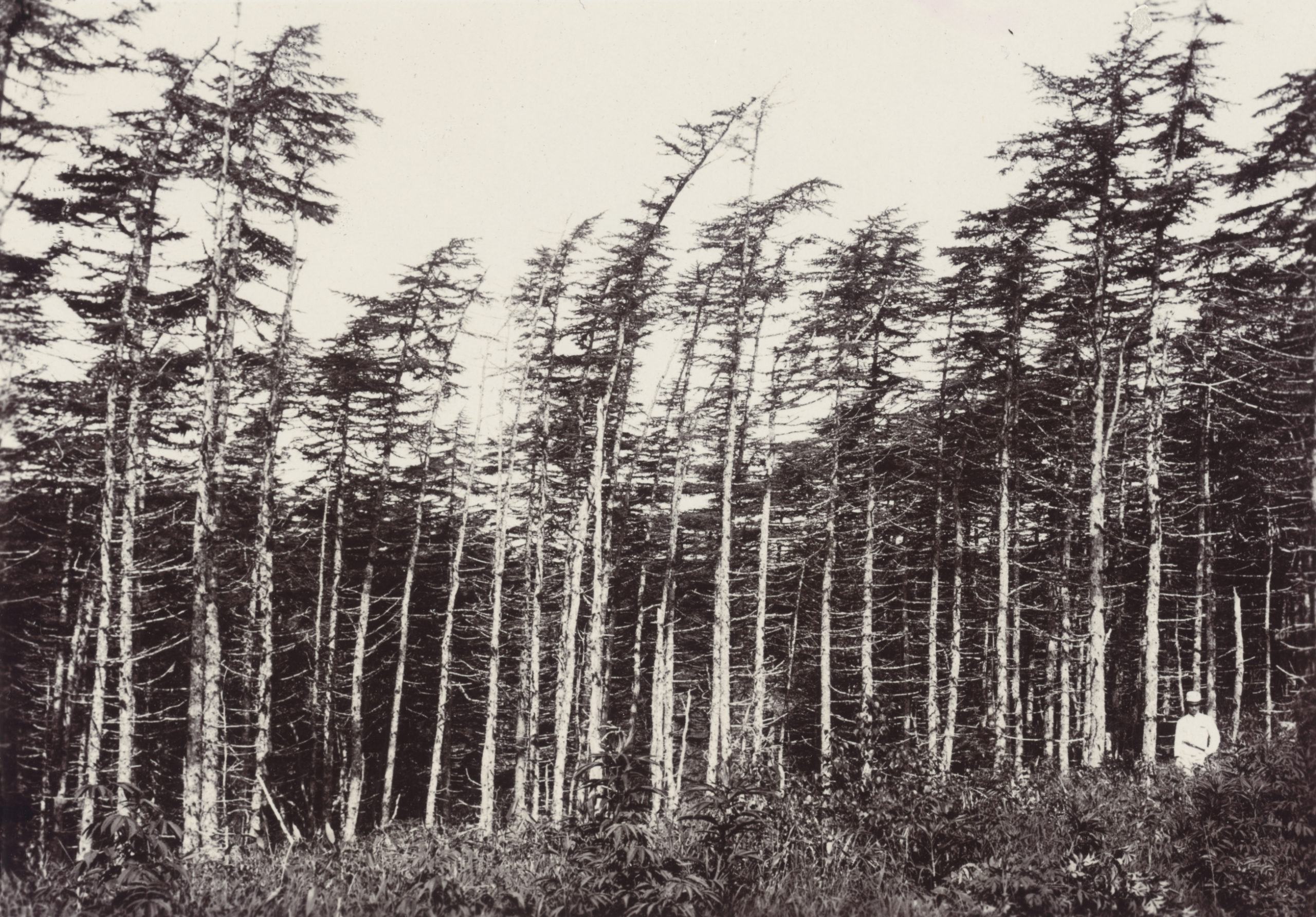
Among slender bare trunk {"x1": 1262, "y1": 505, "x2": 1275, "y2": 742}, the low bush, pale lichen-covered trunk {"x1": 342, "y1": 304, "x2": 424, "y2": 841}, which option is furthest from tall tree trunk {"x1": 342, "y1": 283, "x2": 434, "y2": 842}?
slender bare trunk {"x1": 1262, "y1": 505, "x2": 1275, "y2": 742}

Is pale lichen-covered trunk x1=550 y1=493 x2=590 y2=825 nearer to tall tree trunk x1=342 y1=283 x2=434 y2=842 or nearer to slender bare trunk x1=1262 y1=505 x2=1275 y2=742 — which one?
tall tree trunk x1=342 y1=283 x2=434 y2=842

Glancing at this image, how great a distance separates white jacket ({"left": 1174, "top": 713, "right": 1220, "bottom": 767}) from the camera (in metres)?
10.6

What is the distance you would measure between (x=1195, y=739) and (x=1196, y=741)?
3 centimetres

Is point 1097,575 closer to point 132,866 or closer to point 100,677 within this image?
point 132,866

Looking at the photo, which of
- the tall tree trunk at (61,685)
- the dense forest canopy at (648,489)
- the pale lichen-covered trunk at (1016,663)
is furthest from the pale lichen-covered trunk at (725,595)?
the tall tree trunk at (61,685)

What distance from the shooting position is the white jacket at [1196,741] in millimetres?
10562

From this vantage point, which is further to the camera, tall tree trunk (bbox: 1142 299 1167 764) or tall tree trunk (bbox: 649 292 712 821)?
tall tree trunk (bbox: 649 292 712 821)

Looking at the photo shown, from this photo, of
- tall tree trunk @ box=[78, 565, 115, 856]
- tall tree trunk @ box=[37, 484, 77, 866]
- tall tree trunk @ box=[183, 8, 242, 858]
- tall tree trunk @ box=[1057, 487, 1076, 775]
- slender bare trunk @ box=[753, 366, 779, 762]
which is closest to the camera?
tall tree trunk @ box=[183, 8, 242, 858]

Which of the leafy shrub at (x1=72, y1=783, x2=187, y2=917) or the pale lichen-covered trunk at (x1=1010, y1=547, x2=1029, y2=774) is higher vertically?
the leafy shrub at (x1=72, y1=783, x2=187, y2=917)

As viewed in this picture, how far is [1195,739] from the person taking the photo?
A: 1062 centimetres

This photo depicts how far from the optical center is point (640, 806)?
5805 millimetres

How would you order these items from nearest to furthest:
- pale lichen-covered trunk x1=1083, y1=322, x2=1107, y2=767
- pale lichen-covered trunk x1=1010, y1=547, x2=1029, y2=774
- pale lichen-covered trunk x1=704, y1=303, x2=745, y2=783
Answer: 1. pale lichen-covered trunk x1=1083, y1=322, x2=1107, y2=767
2. pale lichen-covered trunk x1=704, y1=303, x2=745, y2=783
3. pale lichen-covered trunk x1=1010, y1=547, x2=1029, y2=774

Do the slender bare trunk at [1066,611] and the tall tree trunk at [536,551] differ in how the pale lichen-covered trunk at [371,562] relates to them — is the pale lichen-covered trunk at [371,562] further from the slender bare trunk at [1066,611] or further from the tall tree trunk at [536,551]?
the slender bare trunk at [1066,611]

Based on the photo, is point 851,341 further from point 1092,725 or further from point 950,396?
point 1092,725
